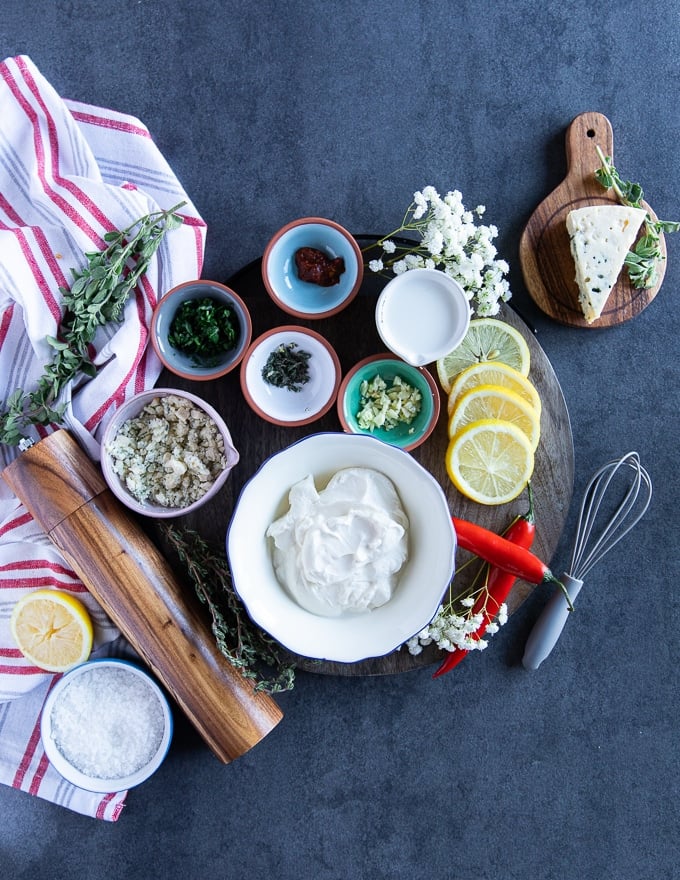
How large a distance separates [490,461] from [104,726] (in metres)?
1.19

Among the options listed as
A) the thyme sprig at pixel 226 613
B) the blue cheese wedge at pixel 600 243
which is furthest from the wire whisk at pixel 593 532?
the thyme sprig at pixel 226 613

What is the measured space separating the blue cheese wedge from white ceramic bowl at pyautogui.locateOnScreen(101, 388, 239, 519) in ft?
3.43

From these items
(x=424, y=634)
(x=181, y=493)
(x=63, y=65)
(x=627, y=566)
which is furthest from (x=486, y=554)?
(x=63, y=65)

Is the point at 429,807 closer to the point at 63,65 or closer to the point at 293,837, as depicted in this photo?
the point at 293,837

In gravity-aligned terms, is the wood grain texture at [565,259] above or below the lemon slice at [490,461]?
above

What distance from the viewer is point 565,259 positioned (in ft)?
6.28

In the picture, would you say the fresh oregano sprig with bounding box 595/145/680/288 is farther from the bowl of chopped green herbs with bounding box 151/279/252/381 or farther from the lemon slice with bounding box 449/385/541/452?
the bowl of chopped green herbs with bounding box 151/279/252/381

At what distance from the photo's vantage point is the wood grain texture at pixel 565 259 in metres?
1.92

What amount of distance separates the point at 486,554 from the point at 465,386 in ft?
1.36

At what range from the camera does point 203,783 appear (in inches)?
77.7

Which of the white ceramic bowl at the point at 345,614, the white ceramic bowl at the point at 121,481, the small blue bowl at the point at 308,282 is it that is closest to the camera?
the white ceramic bowl at the point at 345,614

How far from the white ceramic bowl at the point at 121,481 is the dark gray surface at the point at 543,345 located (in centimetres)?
51

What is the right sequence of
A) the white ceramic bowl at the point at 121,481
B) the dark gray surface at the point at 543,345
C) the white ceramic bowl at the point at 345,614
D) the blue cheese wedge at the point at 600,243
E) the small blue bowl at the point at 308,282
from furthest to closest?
1. the dark gray surface at the point at 543,345
2. the blue cheese wedge at the point at 600,243
3. the small blue bowl at the point at 308,282
4. the white ceramic bowl at the point at 121,481
5. the white ceramic bowl at the point at 345,614

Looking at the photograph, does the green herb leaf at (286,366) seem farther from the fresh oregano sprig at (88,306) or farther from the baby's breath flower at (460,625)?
the baby's breath flower at (460,625)
